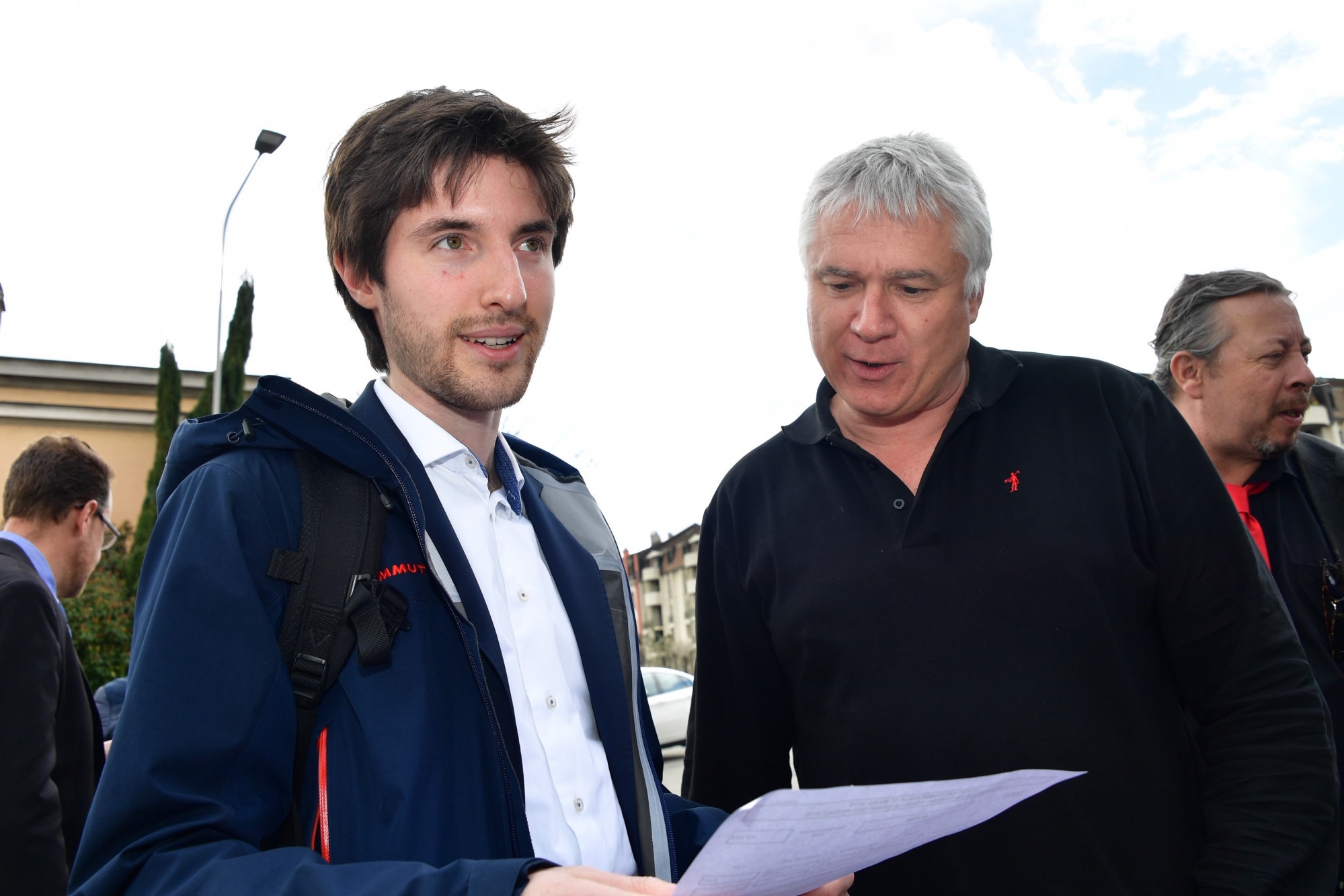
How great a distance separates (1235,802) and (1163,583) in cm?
46

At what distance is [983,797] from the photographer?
115cm

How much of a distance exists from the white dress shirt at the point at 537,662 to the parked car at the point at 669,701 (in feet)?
41.8

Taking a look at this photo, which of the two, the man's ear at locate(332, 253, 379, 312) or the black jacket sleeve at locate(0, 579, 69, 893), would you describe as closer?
the man's ear at locate(332, 253, 379, 312)

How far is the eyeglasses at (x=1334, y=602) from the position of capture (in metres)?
2.85

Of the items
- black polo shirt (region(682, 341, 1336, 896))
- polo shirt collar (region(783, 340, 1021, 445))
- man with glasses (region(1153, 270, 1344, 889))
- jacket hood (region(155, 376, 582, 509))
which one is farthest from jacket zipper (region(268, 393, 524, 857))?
man with glasses (region(1153, 270, 1344, 889))

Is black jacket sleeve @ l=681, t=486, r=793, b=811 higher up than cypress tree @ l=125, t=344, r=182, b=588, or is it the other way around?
cypress tree @ l=125, t=344, r=182, b=588

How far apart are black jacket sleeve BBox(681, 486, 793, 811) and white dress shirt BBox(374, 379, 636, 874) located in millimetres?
690

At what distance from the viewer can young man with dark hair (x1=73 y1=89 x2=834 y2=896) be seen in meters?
1.22

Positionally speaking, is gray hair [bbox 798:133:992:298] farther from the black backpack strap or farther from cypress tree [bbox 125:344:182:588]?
cypress tree [bbox 125:344:182:588]

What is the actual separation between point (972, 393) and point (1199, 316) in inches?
68.3

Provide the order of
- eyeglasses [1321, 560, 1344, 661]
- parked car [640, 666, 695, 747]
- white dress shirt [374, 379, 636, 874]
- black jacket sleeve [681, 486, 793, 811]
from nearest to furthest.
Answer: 1. white dress shirt [374, 379, 636, 874]
2. black jacket sleeve [681, 486, 793, 811]
3. eyeglasses [1321, 560, 1344, 661]
4. parked car [640, 666, 695, 747]

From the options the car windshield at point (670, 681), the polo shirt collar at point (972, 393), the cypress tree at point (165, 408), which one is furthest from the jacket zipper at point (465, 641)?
the cypress tree at point (165, 408)

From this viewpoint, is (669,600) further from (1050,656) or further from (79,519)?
(1050,656)

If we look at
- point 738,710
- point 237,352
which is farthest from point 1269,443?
point 237,352
